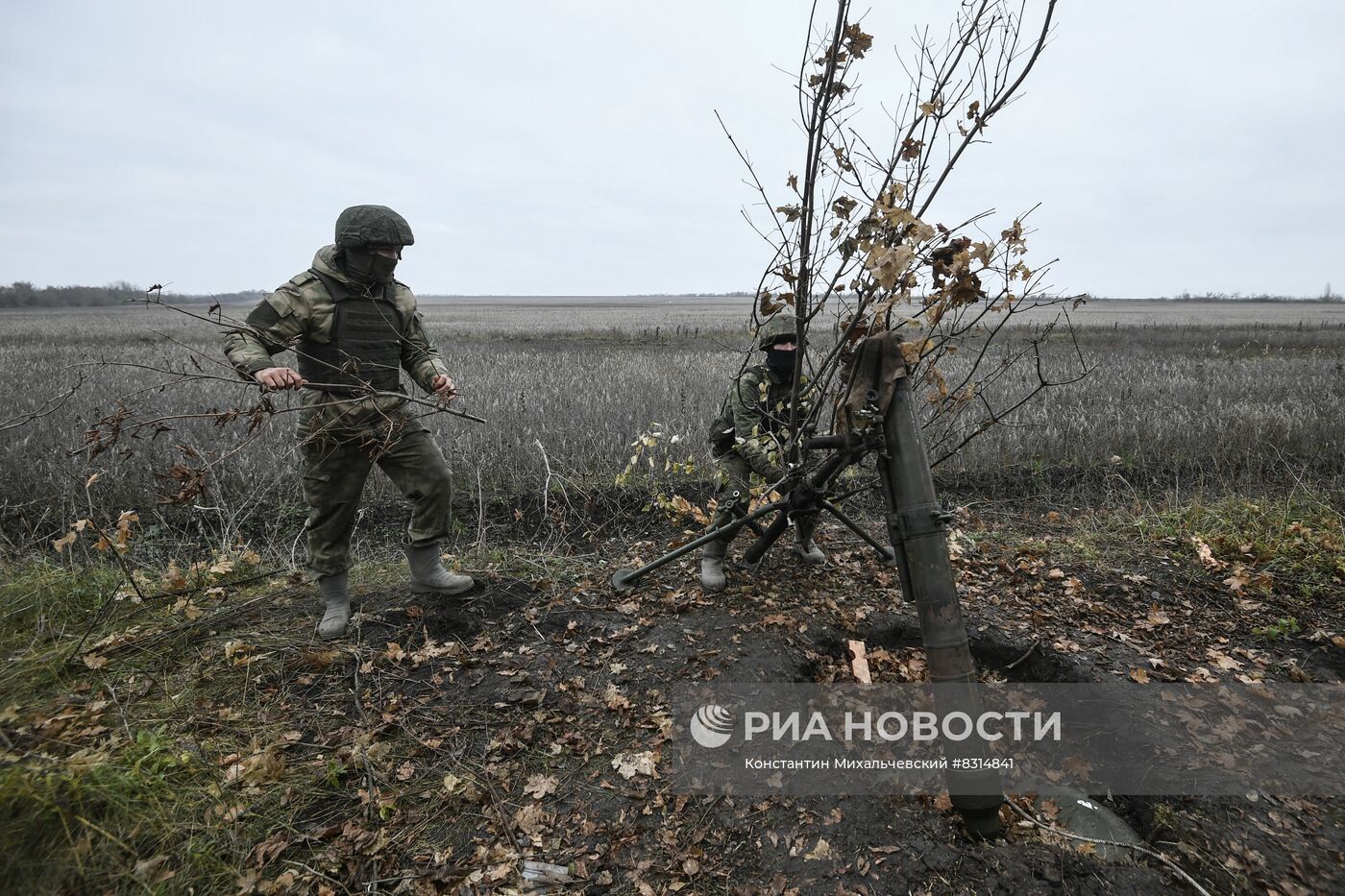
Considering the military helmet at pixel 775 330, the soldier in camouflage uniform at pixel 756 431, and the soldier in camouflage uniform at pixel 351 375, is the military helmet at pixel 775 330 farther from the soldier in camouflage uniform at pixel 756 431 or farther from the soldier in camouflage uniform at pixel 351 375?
the soldier in camouflage uniform at pixel 351 375

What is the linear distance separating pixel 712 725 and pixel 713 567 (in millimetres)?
1552

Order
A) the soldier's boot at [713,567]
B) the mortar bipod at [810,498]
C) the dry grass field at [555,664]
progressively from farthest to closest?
the soldier's boot at [713,567] < the mortar bipod at [810,498] < the dry grass field at [555,664]

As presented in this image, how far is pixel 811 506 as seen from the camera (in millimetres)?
3588

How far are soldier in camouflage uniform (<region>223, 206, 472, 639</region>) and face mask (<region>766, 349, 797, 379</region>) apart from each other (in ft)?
6.47

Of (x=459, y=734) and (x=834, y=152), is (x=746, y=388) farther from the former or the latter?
(x=459, y=734)

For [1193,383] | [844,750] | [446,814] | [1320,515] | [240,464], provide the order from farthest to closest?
[1193,383] → [240,464] → [1320,515] → [844,750] → [446,814]

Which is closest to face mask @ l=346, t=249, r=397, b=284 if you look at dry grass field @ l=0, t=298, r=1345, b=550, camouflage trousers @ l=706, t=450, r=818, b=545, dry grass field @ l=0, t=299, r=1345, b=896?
dry grass field @ l=0, t=298, r=1345, b=550

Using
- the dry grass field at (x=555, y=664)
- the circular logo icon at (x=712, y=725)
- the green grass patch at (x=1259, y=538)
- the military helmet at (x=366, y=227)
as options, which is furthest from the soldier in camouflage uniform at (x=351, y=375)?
the green grass patch at (x=1259, y=538)

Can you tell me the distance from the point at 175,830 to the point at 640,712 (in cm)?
178

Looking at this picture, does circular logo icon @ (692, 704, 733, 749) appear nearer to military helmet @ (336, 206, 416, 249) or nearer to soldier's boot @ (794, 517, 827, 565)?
soldier's boot @ (794, 517, 827, 565)

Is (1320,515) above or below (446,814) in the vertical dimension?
above

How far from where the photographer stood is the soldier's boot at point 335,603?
3.72m

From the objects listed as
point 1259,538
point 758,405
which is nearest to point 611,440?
point 758,405

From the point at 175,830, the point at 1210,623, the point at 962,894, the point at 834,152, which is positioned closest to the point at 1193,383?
the point at 1210,623
